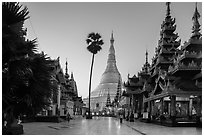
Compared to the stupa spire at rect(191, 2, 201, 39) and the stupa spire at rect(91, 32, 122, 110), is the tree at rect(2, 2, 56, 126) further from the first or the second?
the stupa spire at rect(91, 32, 122, 110)

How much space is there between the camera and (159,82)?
3603cm

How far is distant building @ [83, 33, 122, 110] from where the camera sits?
5055 inches

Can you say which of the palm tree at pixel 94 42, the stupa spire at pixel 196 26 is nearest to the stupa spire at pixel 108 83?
the palm tree at pixel 94 42

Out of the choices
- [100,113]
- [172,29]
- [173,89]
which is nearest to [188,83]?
[173,89]

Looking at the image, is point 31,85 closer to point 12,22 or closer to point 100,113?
point 12,22

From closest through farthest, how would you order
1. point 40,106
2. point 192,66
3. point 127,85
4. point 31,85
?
point 31,85 → point 40,106 → point 192,66 → point 127,85

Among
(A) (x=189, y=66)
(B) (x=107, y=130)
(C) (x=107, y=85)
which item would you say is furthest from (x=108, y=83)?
(B) (x=107, y=130)

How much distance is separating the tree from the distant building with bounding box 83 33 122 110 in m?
117

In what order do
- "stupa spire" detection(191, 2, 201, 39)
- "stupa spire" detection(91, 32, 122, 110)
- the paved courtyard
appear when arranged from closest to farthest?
1. the paved courtyard
2. "stupa spire" detection(191, 2, 201, 39)
3. "stupa spire" detection(91, 32, 122, 110)

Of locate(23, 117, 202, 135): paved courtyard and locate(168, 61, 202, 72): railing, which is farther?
locate(168, 61, 202, 72): railing

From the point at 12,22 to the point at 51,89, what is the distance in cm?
235

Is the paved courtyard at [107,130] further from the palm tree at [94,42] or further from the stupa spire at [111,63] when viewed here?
the stupa spire at [111,63]

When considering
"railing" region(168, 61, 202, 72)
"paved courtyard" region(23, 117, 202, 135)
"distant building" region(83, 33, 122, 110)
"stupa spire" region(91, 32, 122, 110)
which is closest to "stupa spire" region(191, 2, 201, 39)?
"railing" region(168, 61, 202, 72)

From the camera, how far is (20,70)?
831 cm
